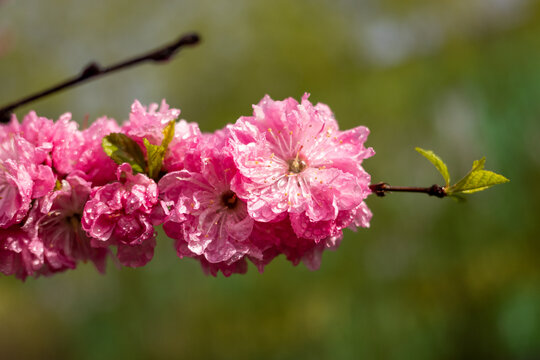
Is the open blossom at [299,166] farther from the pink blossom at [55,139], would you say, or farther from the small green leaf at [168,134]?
the pink blossom at [55,139]

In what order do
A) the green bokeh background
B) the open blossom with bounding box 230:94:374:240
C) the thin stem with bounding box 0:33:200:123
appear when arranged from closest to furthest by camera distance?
the open blossom with bounding box 230:94:374:240
the thin stem with bounding box 0:33:200:123
the green bokeh background

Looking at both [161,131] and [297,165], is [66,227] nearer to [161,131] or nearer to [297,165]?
[161,131]

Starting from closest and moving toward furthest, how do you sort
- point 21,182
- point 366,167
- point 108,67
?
point 21,182
point 108,67
point 366,167

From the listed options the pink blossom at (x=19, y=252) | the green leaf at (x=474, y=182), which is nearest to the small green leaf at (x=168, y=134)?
the pink blossom at (x=19, y=252)

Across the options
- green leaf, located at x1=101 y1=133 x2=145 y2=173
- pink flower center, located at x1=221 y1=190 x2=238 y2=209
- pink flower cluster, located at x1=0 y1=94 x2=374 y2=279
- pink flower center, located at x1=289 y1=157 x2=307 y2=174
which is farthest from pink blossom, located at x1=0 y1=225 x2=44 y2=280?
pink flower center, located at x1=289 y1=157 x2=307 y2=174

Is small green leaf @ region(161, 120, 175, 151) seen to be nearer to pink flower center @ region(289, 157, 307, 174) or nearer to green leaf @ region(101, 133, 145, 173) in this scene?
green leaf @ region(101, 133, 145, 173)

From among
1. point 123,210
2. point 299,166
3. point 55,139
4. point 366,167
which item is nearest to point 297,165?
point 299,166
